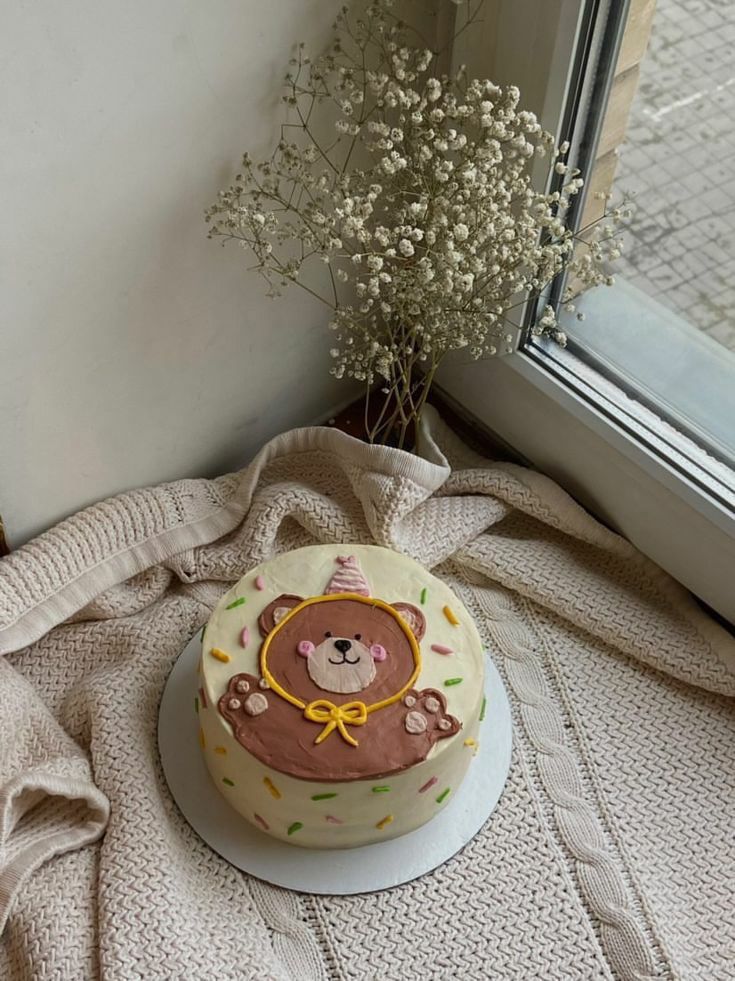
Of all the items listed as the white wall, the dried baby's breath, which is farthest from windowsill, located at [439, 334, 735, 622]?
the white wall

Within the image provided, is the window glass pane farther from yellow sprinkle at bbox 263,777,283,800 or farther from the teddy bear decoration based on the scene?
yellow sprinkle at bbox 263,777,283,800

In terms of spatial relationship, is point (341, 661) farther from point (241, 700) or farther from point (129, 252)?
point (129, 252)

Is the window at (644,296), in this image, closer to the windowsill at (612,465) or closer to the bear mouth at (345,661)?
the windowsill at (612,465)

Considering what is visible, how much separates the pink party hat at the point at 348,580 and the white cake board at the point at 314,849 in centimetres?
23

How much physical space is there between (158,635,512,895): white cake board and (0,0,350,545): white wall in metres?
0.32

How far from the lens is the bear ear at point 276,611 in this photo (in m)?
1.15

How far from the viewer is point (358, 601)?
3.84ft

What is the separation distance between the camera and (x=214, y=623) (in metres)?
1.16

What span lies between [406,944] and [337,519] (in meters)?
0.52

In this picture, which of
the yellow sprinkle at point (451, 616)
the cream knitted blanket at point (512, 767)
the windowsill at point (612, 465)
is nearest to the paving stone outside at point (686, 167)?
the windowsill at point (612, 465)

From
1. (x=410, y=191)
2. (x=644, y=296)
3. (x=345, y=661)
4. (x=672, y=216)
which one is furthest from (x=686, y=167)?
(x=345, y=661)

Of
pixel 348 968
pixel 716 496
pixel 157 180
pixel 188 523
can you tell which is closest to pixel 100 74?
pixel 157 180

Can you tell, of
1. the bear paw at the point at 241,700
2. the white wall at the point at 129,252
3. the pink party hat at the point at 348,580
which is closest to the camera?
the white wall at the point at 129,252

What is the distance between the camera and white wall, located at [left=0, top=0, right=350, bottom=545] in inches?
38.6
